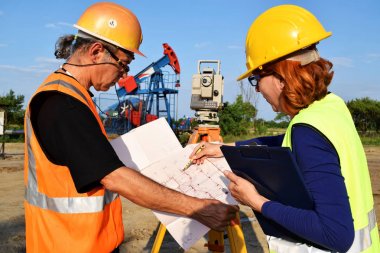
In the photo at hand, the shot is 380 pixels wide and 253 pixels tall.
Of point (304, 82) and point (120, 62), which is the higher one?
point (120, 62)

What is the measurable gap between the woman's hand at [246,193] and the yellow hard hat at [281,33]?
0.49 meters

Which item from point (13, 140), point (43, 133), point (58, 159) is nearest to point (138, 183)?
point (58, 159)

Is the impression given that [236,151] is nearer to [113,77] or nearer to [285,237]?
[285,237]

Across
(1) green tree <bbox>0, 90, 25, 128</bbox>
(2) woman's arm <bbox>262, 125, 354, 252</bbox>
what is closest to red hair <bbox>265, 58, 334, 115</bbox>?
(2) woman's arm <bbox>262, 125, 354, 252</bbox>

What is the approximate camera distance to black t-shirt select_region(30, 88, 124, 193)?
1548 millimetres

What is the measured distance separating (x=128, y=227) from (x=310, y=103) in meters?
4.42

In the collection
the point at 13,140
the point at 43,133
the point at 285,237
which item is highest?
the point at 43,133

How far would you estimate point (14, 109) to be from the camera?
25375 mm

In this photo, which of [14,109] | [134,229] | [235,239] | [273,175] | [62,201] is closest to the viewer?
[273,175]

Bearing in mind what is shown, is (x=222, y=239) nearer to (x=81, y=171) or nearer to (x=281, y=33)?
(x=81, y=171)

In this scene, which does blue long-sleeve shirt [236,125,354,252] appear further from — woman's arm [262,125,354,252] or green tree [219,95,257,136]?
green tree [219,95,257,136]

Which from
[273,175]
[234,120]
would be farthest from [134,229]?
[234,120]

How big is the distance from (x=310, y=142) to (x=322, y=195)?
0.18 meters

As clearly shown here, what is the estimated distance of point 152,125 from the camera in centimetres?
234
